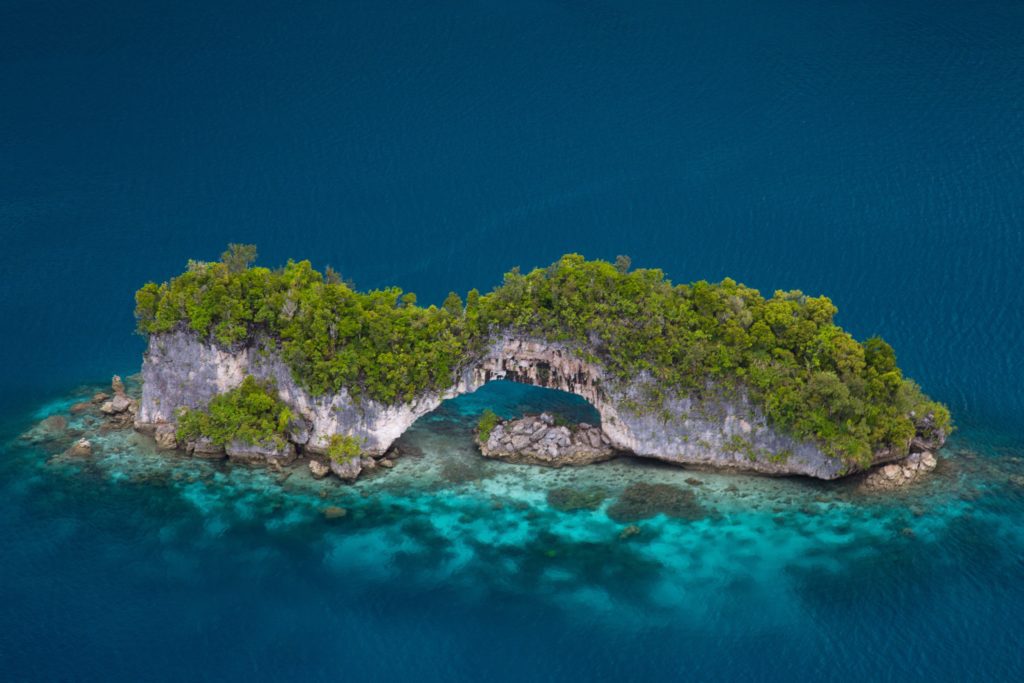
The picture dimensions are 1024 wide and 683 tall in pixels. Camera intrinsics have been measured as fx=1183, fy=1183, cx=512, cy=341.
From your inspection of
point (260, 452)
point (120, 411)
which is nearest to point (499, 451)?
point (260, 452)

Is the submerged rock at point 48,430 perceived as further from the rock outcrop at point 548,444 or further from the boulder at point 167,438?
the rock outcrop at point 548,444

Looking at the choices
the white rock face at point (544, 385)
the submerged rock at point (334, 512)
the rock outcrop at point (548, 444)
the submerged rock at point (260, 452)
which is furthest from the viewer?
the rock outcrop at point (548, 444)

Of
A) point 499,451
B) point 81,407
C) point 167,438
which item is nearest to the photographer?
point 499,451

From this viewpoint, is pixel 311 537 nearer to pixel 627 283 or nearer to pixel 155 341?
pixel 155 341

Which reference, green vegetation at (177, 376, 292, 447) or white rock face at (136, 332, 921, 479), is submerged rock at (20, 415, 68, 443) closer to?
A: white rock face at (136, 332, 921, 479)

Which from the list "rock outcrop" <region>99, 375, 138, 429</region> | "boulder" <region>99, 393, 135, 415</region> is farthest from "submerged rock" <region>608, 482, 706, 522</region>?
"boulder" <region>99, 393, 135, 415</region>

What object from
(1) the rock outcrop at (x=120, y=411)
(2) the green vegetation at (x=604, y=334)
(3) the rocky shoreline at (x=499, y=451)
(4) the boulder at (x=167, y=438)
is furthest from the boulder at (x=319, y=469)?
(1) the rock outcrop at (x=120, y=411)

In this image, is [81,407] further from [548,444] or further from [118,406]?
[548,444]
